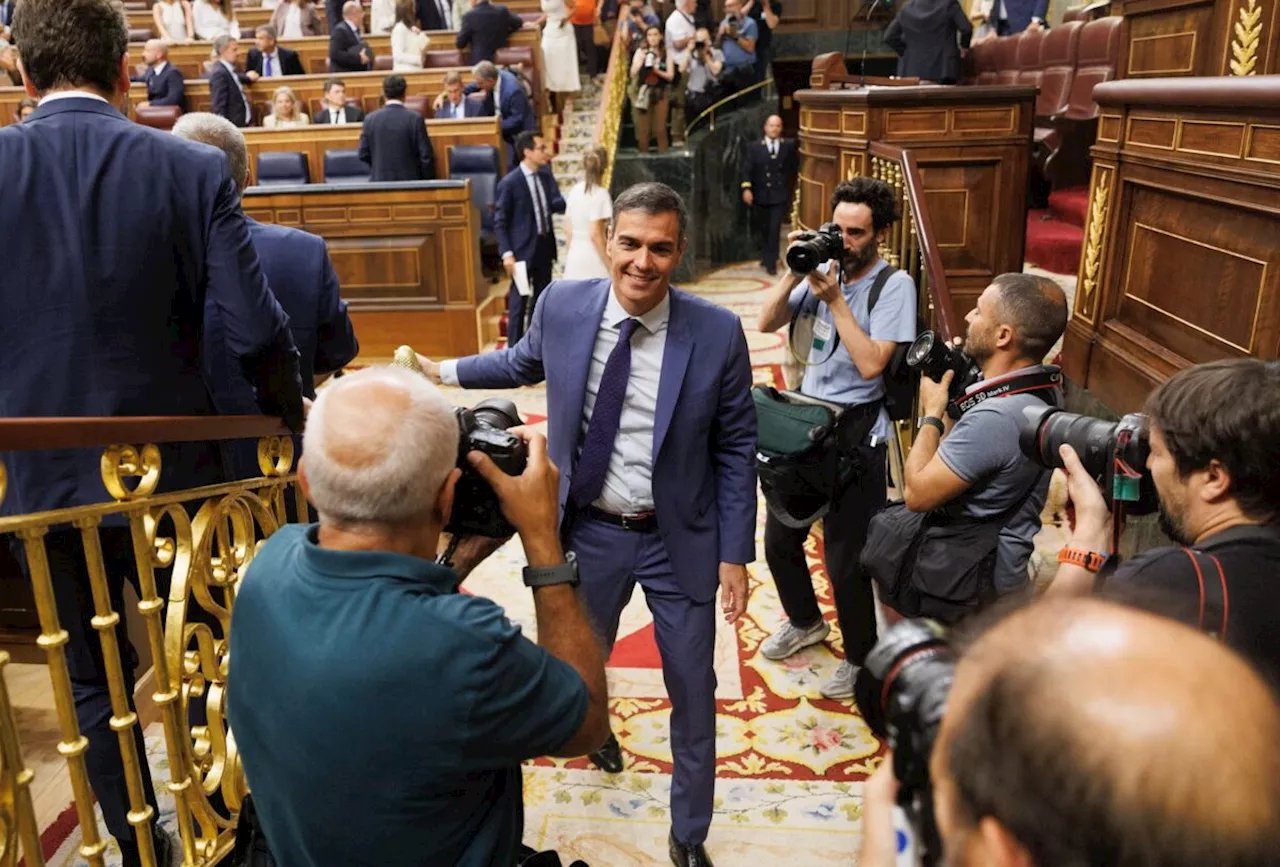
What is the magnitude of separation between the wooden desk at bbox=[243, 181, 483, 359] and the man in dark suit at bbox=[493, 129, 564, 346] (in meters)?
0.43

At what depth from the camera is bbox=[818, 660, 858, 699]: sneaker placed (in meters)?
2.95

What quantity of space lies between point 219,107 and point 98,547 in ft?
26.2

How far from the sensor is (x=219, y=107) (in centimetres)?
841

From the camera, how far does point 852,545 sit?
2895 mm

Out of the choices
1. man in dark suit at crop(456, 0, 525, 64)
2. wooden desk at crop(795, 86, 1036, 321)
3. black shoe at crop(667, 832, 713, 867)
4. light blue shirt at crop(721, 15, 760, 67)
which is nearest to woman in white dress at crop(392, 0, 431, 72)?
man in dark suit at crop(456, 0, 525, 64)

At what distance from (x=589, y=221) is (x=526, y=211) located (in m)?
0.65

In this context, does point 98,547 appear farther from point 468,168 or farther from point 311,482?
point 468,168

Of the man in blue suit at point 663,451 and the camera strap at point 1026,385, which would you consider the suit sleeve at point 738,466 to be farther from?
the camera strap at point 1026,385

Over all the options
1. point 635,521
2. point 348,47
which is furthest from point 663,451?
point 348,47

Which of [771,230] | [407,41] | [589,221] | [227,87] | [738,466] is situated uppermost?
[407,41]

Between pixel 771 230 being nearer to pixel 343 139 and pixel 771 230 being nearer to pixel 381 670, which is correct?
pixel 343 139

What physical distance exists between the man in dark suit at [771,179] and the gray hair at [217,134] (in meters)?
7.50

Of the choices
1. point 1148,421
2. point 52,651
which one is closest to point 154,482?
point 52,651

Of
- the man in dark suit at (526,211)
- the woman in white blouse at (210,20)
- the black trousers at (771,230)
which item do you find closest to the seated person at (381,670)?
the man in dark suit at (526,211)
